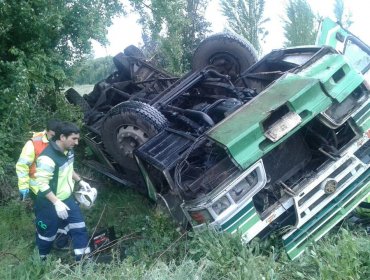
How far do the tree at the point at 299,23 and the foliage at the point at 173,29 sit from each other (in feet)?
7.22

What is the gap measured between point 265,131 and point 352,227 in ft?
5.34

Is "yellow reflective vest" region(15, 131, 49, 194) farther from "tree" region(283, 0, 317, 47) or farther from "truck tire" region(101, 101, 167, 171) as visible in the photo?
"tree" region(283, 0, 317, 47)

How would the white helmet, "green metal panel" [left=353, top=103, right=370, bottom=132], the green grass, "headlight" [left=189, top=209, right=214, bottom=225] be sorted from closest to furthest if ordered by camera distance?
the green grass → "headlight" [left=189, top=209, right=214, bottom=225] → "green metal panel" [left=353, top=103, right=370, bottom=132] → the white helmet

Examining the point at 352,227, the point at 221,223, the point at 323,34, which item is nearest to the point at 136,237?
the point at 221,223

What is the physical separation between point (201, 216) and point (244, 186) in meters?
0.42

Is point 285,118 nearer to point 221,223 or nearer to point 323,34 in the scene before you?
point 221,223

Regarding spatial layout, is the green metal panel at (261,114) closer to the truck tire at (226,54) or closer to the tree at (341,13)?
the truck tire at (226,54)

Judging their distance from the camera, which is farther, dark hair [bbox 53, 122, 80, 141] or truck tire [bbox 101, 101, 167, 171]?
truck tire [bbox 101, 101, 167, 171]

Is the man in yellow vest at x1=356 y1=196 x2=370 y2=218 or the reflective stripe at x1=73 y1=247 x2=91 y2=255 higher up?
the man in yellow vest at x1=356 y1=196 x2=370 y2=218

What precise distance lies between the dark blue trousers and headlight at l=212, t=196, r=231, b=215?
1.27m

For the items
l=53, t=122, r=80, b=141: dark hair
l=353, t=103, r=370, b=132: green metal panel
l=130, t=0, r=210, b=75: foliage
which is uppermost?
l=353, t=103, r=370, b=132: green metal panel

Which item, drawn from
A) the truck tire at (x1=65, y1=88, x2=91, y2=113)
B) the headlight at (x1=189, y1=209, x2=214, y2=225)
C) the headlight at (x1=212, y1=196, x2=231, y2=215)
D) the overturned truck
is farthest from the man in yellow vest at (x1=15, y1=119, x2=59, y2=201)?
the truck tire at (x1=65, y1=88, x2=91, y2=113)

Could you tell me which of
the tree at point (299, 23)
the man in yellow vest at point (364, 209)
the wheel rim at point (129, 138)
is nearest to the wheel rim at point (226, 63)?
the wheel rim at point (129, 138)

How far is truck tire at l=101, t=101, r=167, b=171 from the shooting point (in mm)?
4160
